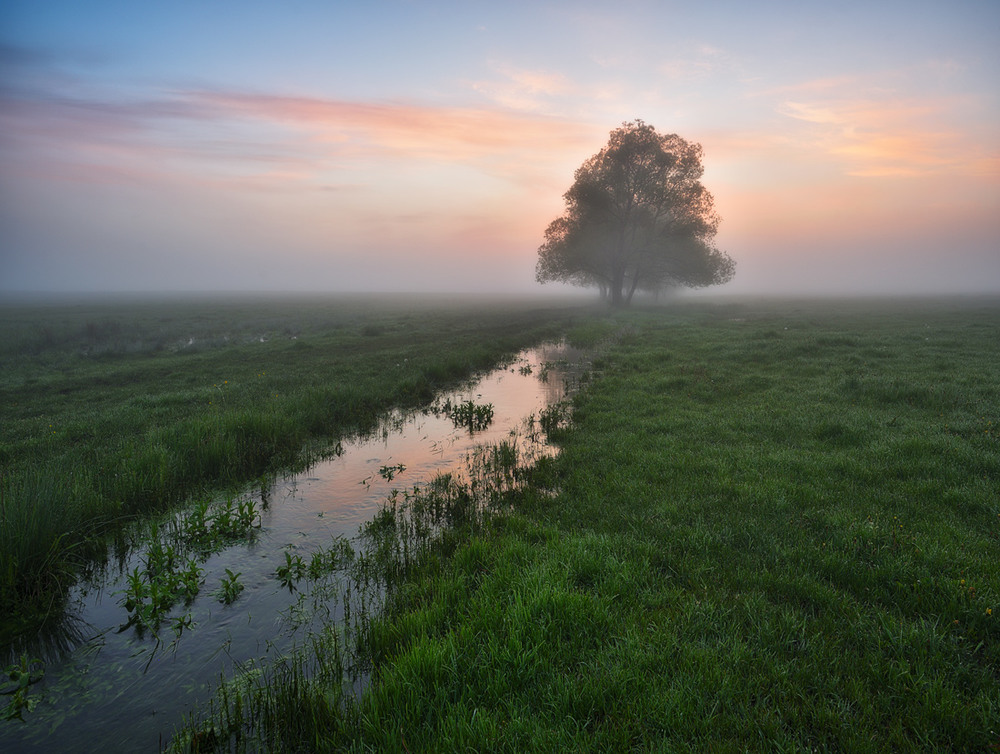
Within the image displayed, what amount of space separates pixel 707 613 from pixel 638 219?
50.7 m

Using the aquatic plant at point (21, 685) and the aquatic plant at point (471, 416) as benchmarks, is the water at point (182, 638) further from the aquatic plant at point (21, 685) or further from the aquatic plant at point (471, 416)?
the aquatic plant at point (471, 416)

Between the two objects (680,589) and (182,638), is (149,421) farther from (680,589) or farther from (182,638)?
(680,589)

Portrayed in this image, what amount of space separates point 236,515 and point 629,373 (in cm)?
1550

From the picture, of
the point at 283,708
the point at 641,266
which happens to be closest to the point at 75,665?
the point at 283,708

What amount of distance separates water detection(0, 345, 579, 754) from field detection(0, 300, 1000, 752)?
25.5 inches

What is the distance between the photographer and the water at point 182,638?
3.81 meters

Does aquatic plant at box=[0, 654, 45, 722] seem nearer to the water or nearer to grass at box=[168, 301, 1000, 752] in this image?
the water

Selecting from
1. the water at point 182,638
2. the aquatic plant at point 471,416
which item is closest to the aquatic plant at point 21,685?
the water at point 182,638

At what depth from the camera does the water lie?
150 inches

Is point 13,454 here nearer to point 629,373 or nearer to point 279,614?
point 279,614

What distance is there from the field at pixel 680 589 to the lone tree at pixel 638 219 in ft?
129

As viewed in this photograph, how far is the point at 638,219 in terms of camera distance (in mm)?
48562

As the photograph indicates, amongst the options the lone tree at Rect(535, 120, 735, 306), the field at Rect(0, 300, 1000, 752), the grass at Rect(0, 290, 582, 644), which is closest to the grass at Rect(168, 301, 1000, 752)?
the field at Rect(0, 300, 1000, 752)

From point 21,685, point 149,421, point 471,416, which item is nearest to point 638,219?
point 471,416
